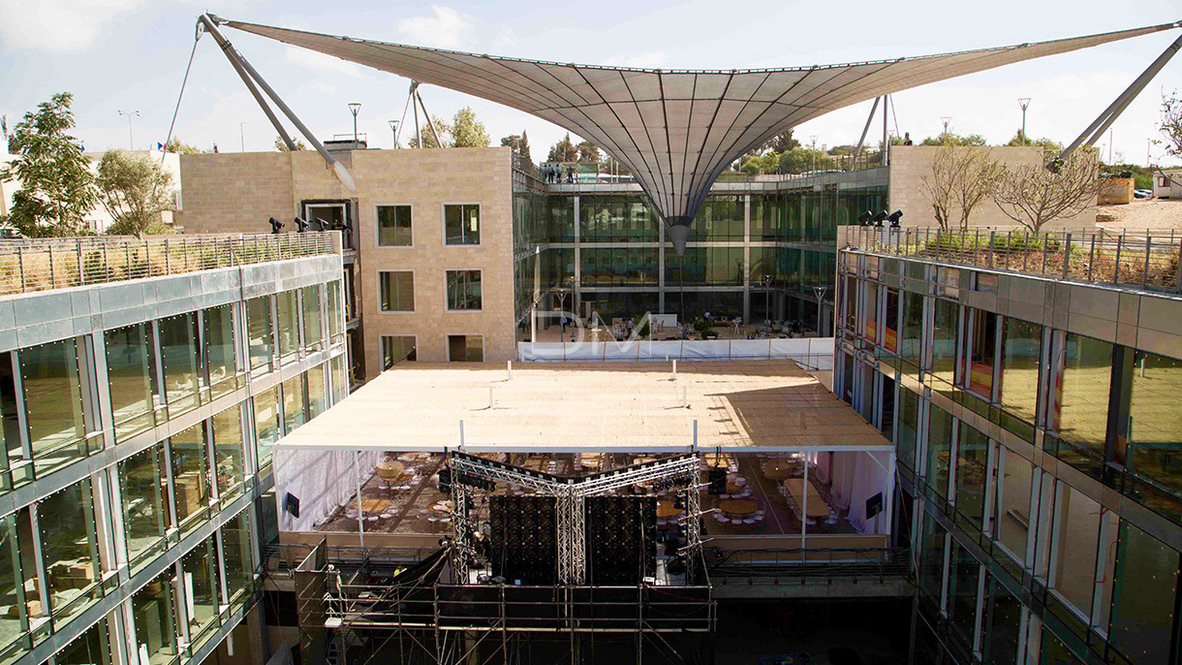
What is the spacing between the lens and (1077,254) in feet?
34.2

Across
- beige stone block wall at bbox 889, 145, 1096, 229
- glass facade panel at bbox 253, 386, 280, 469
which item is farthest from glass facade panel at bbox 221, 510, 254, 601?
beige stone block wall at bbox 889, 145, 1096, 229

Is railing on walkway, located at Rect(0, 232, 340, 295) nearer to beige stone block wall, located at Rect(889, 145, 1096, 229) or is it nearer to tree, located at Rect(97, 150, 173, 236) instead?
beige stone block wall, located at Rect(889, 145, 1096, 229)

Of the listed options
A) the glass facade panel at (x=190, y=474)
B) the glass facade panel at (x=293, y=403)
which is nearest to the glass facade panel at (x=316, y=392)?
the glass facade panel at (x=293, y=403)

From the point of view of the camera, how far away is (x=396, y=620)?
47.5 ft

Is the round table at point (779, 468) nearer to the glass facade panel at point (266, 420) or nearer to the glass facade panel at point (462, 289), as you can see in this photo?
the glass facade panel at point (462, 289)

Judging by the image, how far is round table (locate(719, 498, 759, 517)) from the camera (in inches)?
704

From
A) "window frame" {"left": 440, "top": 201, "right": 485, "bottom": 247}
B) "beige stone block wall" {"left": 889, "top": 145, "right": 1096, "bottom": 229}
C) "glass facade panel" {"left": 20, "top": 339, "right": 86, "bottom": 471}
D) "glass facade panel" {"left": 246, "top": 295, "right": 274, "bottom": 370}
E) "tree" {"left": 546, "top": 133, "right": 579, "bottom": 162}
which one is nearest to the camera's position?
"glass facade panel" {"left": 20, "top": 339, "right": 86, "bottom": 471}

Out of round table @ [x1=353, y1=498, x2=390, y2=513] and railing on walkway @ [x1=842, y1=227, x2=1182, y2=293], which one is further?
round table @ [x1=353, y1=498, x2=390, y2=513]

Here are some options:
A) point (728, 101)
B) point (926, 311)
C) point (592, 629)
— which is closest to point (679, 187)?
point (728, 101)

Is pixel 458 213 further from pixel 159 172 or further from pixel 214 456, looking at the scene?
pixel 159 172

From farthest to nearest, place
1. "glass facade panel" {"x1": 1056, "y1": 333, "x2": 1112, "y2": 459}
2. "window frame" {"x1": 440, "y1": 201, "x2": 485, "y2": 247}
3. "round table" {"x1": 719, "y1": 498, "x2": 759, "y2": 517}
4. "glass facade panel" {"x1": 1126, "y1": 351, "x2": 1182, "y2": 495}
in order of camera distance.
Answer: "window frame" {"x1": 440, "y1": 201, "x2": 485, "y2": 247}, "round table" {"x1": 719, "y1": 498, "x2": 759, "y2": 517}, "glass facade panel" {"x1": 1056, "y1": 333, "x2": 1112, "y2": 459}, "glass facade panel" {"x1": 1126, "y1": 351, "x2": 1182, "y2": 495}

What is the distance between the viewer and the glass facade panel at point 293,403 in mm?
18125

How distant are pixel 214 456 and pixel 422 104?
30.4 metres

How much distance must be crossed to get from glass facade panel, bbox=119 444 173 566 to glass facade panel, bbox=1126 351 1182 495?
13735 mm
